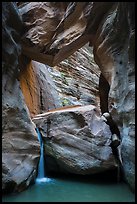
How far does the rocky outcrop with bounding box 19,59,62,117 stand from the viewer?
9328 millimetres

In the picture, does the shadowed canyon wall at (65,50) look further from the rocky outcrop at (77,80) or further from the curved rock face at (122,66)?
the rocky outcrop at (77,80)

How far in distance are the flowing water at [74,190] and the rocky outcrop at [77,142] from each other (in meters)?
0.34

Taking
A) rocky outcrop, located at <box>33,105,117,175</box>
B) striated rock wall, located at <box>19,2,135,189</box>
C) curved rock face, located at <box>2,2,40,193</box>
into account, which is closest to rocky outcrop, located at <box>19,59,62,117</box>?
striated rock wall, located at <box>19,2,135,189</box>

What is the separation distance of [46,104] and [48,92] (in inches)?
32.9

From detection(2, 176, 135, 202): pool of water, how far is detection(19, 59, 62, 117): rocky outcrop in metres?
3.82

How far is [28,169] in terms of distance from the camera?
5.72m

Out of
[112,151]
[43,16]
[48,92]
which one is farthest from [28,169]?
[48,92]

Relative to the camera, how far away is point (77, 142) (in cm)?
657

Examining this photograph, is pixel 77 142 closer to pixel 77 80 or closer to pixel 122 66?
pixel 122 66

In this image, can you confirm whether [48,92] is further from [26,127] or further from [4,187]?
[4,187]

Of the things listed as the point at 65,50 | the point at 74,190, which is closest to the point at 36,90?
the point at 65,50

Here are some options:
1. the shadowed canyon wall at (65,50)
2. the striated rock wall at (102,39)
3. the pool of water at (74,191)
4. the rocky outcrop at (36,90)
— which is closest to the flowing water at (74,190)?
the pool of water at (74,191)

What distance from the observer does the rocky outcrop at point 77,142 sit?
627 centimetres

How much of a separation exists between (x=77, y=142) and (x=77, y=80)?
9.83 metres
